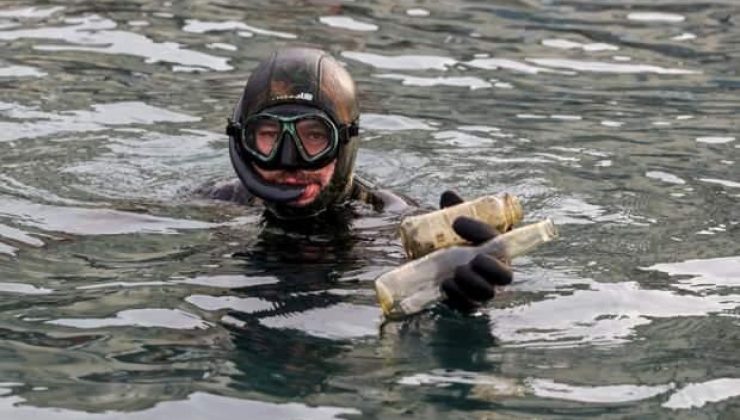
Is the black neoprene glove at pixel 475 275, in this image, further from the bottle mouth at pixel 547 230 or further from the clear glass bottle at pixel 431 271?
the bottle mouth at pixel 547 230

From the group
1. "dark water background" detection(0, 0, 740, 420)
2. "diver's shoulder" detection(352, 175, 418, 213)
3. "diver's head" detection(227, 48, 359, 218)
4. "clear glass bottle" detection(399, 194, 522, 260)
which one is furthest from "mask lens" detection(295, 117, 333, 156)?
"clear glass bottle" detection(399, 194, 522, 260)

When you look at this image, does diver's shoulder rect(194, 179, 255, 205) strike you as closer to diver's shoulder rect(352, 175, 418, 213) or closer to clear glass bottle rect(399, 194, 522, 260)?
diver's shoulder rect(352, 175, 418, 213)

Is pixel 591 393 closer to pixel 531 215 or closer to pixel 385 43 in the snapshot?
pixel 531 215

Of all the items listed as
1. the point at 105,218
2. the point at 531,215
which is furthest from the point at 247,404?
the point at 531,215

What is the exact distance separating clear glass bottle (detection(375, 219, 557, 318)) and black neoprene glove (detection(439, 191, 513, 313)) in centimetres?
4

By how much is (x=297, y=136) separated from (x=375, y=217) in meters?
0.79

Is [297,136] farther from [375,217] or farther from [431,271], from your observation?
[431,271]

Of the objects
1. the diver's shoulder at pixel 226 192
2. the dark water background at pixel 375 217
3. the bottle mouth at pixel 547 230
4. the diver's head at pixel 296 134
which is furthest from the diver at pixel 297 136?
the bottle mouth at pixel 547 230

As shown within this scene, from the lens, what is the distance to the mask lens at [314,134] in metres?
6.11

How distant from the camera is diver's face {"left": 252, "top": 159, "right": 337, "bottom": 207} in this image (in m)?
6.09

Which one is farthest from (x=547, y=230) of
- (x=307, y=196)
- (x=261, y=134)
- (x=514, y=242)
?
(x=261, y=134)

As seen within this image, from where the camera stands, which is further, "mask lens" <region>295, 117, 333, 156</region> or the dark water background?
"mask lens" <region>295, 117, 333, 156</region>

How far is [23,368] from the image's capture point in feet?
15.1

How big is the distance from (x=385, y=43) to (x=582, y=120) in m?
2.61
